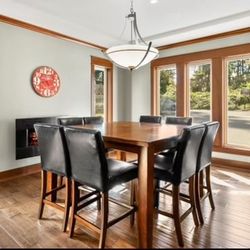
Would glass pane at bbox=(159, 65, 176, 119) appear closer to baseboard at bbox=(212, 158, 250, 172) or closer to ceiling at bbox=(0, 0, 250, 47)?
ceiling at bbox=(0, 0, 250, 47)

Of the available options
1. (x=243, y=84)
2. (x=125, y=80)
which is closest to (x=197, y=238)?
(x=243, y=84)

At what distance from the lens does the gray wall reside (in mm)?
3611

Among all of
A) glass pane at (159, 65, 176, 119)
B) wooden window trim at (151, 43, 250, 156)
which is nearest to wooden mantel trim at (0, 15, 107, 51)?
glass pane at (159, 65, 176, 119)

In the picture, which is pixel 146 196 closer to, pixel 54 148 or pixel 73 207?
pixel 73 207

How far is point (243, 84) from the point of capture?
4266 millimetres

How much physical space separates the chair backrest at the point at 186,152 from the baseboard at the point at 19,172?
9.52 feet

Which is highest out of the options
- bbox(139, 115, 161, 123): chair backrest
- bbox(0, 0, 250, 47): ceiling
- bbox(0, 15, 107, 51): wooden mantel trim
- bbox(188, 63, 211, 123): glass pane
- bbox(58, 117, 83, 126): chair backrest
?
bbox(0, 0, 250, 47): ceiling

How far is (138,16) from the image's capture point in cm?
363

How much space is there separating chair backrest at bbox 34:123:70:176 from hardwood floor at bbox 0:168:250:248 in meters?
0.55

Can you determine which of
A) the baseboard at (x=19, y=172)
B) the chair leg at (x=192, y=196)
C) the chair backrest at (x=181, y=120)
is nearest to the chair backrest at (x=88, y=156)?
the chair leg at (x=192, y=196)

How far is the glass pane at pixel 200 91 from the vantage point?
4.68 metres

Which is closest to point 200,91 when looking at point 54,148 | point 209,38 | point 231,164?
point 209,38

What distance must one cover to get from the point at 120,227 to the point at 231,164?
3.00 m

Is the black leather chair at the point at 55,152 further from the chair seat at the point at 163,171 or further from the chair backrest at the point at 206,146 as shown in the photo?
the chair backrest at the point at 206,146
